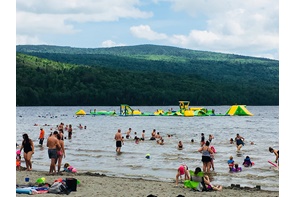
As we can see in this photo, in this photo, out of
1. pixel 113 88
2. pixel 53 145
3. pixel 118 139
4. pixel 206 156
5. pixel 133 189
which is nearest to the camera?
pixel 133 189

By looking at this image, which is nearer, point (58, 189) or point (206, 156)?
point (58, 189)

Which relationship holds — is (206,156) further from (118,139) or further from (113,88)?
(113,88)

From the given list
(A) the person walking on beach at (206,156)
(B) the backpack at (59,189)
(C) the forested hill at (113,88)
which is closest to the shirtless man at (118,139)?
(A) the person walking on beach at (206,156)

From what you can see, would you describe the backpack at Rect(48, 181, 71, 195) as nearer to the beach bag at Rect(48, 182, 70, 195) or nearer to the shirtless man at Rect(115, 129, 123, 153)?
the beach bag at Rect(48, 182, 70, 195)

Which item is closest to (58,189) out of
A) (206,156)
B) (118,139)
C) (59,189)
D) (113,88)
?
(59,189)

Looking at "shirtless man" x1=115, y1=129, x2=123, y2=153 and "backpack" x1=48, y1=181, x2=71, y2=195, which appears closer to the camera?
"backpack" x1=48, y1=181, x2=71, y2=195

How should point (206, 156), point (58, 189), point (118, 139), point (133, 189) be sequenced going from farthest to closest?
point (118, 139), point (206, 156), point (133, 189), point (58, 189)

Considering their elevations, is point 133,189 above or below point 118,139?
below

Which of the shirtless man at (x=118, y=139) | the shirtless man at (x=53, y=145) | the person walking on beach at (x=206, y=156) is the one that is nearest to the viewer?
the shirtless man at (x=53, y=145)

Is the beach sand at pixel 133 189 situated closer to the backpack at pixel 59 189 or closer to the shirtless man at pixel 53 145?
the backpack at pixel 59 189

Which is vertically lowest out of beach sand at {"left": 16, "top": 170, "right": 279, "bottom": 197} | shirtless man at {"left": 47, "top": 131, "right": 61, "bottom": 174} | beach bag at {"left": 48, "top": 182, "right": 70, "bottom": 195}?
beach sand at {"left": 16, "top": 170, "right": 279, "bottom": 197}

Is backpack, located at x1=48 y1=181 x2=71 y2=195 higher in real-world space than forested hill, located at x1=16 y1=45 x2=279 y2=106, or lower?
lower

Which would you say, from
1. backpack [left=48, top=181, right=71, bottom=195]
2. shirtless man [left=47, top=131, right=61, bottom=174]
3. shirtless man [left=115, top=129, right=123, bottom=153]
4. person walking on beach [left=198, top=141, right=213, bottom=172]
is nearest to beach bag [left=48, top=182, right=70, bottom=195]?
backpack [left=48, top=181, right=71, bottom=195]

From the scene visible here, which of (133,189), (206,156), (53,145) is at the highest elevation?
(53,145)
